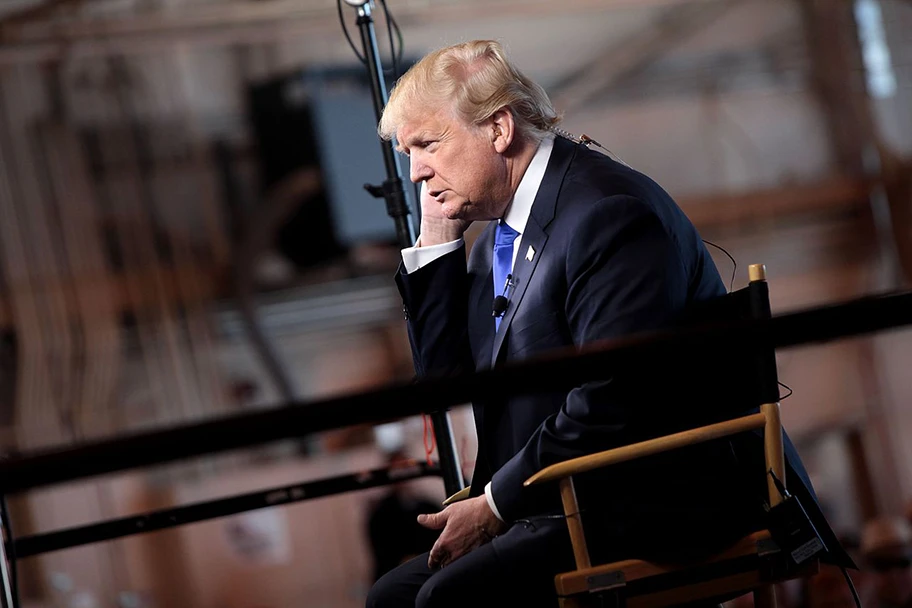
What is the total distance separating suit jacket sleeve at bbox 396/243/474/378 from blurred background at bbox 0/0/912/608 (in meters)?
3.54

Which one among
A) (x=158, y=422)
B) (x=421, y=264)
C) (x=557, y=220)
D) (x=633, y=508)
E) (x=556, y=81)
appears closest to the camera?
(x=633, y=508)

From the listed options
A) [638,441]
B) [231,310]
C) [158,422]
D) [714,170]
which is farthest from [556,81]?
[638,441]

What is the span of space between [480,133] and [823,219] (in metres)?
5.41

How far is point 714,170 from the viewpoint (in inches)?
258

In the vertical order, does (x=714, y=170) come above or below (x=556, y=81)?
below

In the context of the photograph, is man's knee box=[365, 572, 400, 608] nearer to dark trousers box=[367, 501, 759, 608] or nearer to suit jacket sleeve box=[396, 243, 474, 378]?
dark trousers box=[367, 501, 759, 608]

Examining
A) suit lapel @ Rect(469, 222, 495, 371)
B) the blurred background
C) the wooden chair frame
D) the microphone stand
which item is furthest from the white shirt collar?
the blurred background

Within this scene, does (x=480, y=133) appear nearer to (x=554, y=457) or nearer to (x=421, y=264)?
(x=421, y=264)

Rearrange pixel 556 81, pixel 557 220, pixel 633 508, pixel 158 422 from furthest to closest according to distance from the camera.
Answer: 1. pixel 556 81
2. pixel 158 422
3. pixel 557 220
4. pixel 633 508

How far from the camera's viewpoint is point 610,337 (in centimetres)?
150

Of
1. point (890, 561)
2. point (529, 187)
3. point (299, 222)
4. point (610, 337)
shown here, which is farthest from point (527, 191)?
point (299, 222)

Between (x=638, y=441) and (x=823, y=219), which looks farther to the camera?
(x=823, y=219)

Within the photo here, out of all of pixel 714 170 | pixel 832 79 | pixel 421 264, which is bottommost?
pixel 421 264

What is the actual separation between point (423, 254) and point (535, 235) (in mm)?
283
